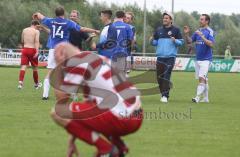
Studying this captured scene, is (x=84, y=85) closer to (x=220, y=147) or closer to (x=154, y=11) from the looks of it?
(x=220, y=147)

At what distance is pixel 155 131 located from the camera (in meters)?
10.9

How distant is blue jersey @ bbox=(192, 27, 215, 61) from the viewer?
677 inches

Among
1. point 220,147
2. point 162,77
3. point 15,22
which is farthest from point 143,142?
point 15,22

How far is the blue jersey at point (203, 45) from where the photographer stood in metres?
17.2

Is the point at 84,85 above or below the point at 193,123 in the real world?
above

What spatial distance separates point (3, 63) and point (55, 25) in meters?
32.8

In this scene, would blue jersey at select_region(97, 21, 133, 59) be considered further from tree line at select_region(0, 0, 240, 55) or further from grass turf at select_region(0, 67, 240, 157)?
tree line at select_region(0, 0, 240, 55)

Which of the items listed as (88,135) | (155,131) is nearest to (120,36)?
(155,131)

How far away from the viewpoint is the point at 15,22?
74.3 m

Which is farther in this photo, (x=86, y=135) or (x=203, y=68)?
(x=203, y=68)

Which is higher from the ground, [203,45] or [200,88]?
[203,45]

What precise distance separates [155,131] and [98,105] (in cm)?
358

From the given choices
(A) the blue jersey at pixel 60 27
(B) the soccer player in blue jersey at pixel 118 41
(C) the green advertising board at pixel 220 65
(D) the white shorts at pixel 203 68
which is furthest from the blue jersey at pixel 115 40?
(C) the green advertising board at pixel 220 65

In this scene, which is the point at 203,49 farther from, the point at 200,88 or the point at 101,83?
the point at 101,83
